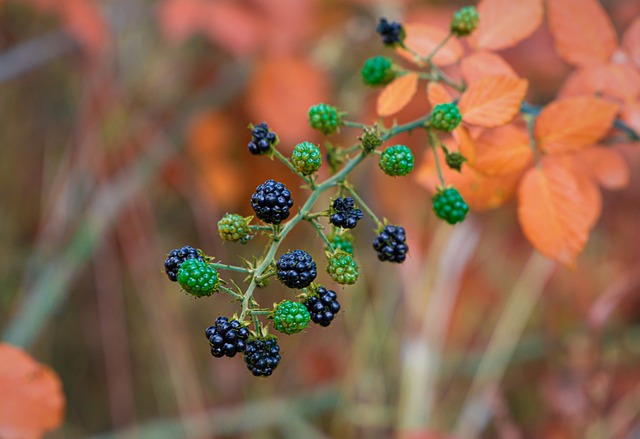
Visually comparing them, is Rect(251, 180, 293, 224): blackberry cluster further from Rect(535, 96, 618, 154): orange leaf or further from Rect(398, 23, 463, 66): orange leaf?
Rect(535, 96, 618, 154): orange leaf

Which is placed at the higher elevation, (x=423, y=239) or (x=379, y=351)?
(x=423, y=239)

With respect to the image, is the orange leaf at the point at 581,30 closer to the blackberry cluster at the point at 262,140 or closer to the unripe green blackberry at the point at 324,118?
the unripe green blackberry at the point at 324,118

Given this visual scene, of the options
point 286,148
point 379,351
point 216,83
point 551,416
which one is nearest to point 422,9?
point 286,148

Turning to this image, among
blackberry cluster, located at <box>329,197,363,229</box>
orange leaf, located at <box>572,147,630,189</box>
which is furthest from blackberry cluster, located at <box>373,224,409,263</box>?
orange leaf, located at <box>572,147,630,189</box>

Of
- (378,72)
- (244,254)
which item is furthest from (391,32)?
(244,254)

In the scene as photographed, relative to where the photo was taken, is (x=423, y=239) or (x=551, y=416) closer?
(x=551, y=416)

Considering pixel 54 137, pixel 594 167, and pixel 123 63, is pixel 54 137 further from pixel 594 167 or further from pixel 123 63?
pixel 594 167
